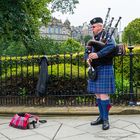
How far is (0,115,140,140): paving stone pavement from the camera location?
5652 millimetres

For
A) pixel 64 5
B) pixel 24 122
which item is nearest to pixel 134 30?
pixel 64 5

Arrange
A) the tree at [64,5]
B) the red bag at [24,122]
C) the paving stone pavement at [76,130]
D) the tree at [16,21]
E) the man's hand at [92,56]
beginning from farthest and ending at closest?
the tree at [64,5] → the tree at [16,21] → the red bag at [24,122] → the man's hand at [92,56] → the paving stone pavement at [76,130]

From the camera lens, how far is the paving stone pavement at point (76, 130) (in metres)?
5.65

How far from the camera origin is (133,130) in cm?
595

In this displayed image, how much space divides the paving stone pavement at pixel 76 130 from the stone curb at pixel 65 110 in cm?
14

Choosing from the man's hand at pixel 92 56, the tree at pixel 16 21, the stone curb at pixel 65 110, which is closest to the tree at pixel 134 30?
the tree at pixel 16 21

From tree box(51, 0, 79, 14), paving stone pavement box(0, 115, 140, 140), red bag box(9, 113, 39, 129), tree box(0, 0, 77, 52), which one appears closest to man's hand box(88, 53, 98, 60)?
paving stone pavement box(0, 115, 140, 140)

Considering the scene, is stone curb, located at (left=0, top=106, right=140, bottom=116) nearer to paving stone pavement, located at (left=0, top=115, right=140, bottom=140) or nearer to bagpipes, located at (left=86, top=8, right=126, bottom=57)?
paving stone pavement, located at (left=0, top=115, right=140, bottom=140)

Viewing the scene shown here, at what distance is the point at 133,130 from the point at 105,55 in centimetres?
127

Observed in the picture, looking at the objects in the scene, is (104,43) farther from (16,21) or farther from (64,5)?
(64,5)

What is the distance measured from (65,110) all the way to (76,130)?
3.62 ft

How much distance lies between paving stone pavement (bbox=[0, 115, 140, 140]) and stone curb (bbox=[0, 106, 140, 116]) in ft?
0.46

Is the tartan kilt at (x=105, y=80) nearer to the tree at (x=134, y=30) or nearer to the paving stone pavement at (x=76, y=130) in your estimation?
the paving stone pavement at (x=76, y=130)

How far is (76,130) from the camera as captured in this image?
19.9 ft
